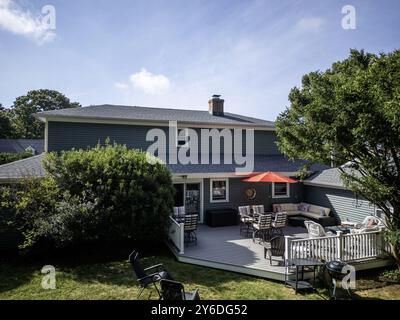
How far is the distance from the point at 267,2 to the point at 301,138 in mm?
5166

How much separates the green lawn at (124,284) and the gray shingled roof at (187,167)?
137 inches

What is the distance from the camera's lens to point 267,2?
956 centimetres

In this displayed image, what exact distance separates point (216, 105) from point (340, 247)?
12938 mm

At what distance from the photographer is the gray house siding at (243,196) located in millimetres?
14289

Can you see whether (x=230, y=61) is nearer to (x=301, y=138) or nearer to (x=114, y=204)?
(x=301, y=138)

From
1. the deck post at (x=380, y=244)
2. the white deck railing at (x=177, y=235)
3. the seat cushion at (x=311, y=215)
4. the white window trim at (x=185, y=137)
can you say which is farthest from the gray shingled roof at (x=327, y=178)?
the white deck railing at (x=177, y=235)

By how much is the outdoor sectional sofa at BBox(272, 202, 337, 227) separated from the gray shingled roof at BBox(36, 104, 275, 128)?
5.51 m

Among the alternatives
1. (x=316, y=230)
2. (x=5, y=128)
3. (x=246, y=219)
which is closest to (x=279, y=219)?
(x=246, y=219)

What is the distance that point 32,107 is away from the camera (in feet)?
197

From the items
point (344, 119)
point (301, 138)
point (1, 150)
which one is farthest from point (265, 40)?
point (1, 150)

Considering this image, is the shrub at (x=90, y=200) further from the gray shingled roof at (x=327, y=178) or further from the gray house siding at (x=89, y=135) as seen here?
the gray shingled roof at (x=327, y=178)

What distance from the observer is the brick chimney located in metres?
18.9

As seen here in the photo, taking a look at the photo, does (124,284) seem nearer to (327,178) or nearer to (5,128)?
(327,178)

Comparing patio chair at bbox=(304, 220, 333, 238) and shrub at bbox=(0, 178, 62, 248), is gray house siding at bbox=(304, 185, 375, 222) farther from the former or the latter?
shrub at bbox=(0, 178, 62, 248)
